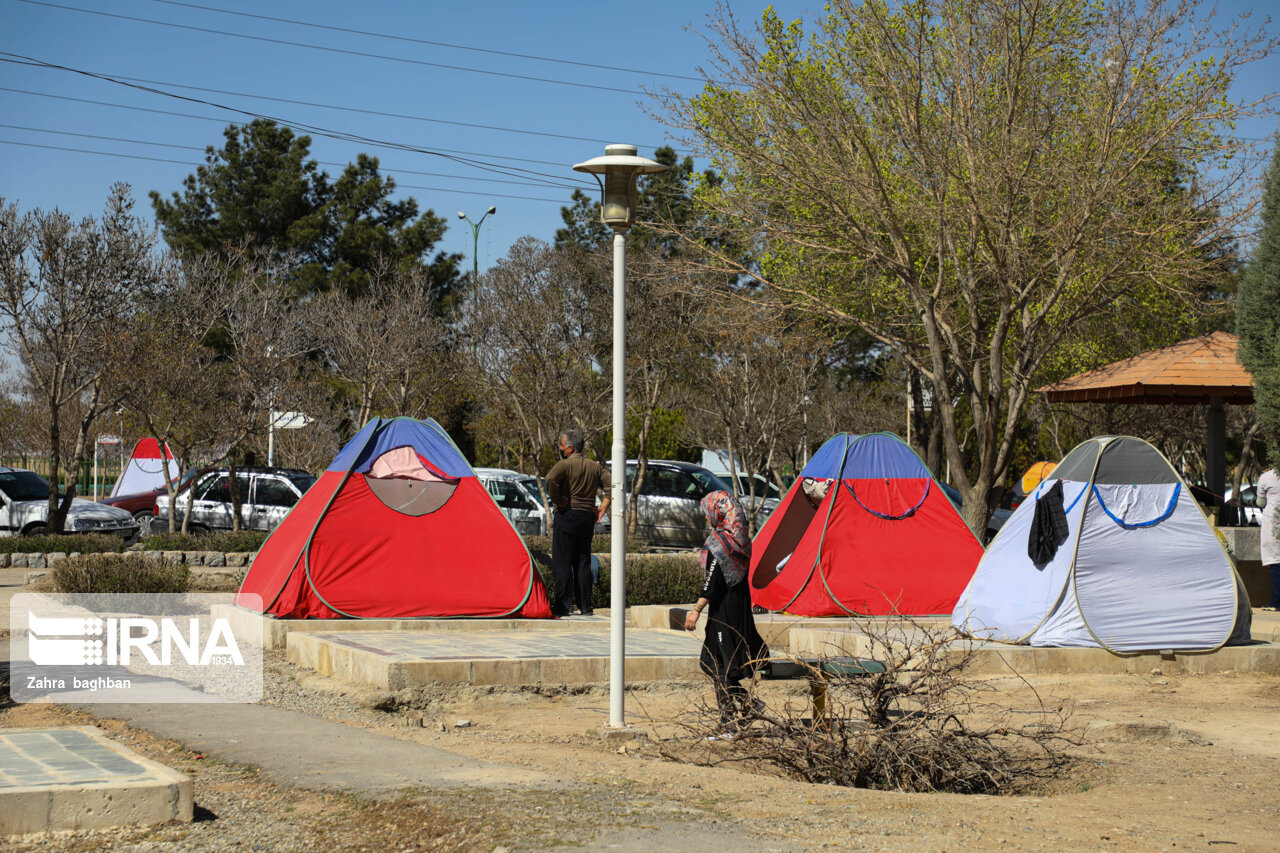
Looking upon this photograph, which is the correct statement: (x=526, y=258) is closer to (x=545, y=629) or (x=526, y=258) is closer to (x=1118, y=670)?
(x=545, y=629)

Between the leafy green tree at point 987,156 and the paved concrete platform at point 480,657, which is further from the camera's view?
the leafy green tree at point 987,156

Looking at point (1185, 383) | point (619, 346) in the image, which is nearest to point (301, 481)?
point (1185, 383)

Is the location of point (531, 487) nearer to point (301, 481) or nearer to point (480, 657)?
point (301, 481)

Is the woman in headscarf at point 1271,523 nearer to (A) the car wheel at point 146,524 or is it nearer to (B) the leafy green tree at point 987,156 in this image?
(B) the leafy green tree at point 987,156

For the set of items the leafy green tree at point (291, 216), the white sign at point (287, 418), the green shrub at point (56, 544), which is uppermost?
the leafy green tree at point (291, 216)

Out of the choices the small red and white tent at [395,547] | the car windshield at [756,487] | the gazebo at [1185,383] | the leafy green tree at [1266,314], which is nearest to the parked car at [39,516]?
the small red and white tent at [395,547]

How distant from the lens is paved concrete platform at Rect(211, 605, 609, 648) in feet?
34.4

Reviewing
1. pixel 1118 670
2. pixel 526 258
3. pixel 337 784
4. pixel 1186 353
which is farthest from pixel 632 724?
pixel 526 258

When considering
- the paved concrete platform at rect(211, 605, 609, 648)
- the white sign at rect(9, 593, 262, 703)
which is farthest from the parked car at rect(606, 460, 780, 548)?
the paved concrete platform at rect(211, 605, 609, 648)

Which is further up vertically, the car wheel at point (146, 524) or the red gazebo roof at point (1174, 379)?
the red gazebo roof at point (1174, 379)

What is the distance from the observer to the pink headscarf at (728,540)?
750cm

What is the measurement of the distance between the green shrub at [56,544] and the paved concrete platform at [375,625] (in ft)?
22.1

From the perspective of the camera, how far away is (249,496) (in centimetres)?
2298

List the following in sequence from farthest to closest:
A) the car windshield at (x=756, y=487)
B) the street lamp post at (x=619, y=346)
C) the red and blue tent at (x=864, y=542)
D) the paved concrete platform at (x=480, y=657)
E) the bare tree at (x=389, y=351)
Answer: the car windshield at (x=756, y=487)
the bare tree at (x=389, y=351)
the red and blue tent at (x=864, y=542)
the paved concrete platform at (x=480, y=657)
the street lamp post at (x=619, y=346)
